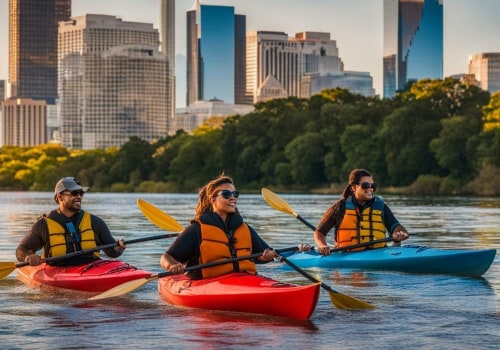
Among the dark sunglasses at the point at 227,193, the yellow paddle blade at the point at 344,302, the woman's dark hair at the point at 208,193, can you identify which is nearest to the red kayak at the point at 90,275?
the woman's dark hair at the point at 208,193

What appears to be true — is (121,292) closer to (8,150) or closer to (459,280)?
(459,280)

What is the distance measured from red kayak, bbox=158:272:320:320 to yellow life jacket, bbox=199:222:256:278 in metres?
0.10

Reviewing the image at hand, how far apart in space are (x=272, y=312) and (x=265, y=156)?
78.5m

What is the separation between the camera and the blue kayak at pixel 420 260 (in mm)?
14734

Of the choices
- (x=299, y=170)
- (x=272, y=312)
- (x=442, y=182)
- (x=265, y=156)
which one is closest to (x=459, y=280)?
(x=272, y=312)

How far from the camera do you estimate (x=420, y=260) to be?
1494 centimetres

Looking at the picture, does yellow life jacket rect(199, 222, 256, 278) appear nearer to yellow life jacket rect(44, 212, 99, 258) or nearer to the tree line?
yellow life jacket rect(44, 212, 99, 258)

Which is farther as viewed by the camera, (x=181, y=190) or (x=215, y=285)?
(x=181, y=190)

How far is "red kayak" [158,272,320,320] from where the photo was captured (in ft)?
34.3

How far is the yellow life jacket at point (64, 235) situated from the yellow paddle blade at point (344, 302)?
9.92ft

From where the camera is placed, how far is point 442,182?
6962cm

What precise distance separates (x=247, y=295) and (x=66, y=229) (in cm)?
293

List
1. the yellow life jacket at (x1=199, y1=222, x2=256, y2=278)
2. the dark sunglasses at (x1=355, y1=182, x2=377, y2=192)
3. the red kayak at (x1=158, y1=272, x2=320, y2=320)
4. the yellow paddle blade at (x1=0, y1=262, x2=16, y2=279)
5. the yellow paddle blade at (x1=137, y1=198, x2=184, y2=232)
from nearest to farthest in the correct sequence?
the red kayak at (x1=158, y1=272, x2=320, y2=320) → the yellow life jacket at (x1=199, y1=222, x2=256, y2=278) → the yellow paddle blade at (x1=0, y1=262, x2=16, y2=279) → the yellow paddle blade at (x1=137, y1=198, x2=184, y2=232) → the dark sunglasses at (x1=355, y1=182, x2=377, y2=192)

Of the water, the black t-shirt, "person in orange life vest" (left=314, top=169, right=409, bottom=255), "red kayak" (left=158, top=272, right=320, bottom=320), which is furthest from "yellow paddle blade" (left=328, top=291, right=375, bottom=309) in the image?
"person in orange life vest" (left=314, top=169, right=409, bottom=255)
